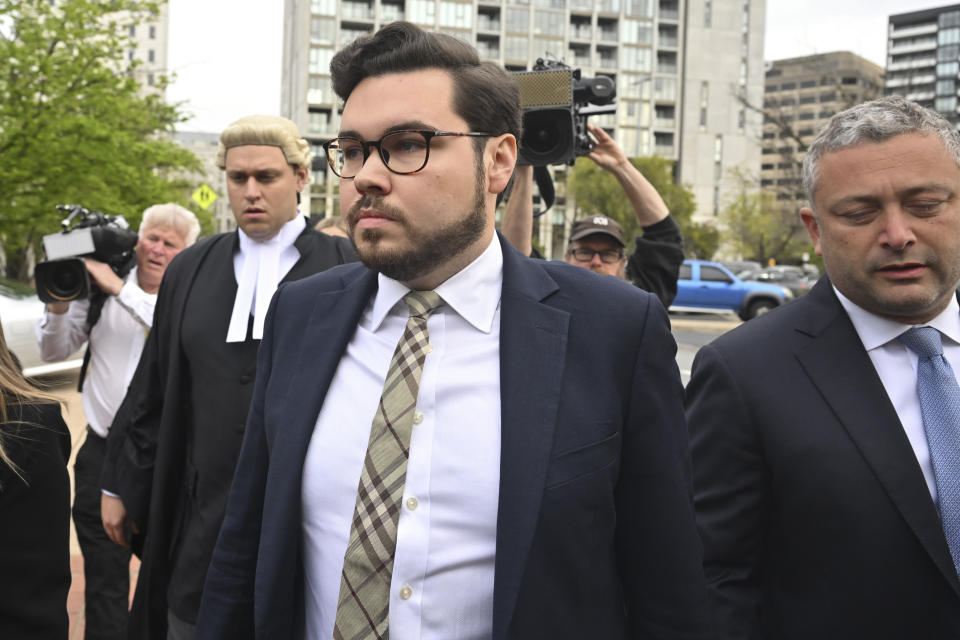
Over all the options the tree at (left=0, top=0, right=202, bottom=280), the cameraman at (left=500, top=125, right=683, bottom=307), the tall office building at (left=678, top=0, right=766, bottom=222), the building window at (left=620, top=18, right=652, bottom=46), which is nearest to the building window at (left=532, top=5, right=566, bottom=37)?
the building window at (left=620, top=18, right=652, bottom=46)

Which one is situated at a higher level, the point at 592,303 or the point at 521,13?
the point at 521,13

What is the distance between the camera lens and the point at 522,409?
1719 millimetres

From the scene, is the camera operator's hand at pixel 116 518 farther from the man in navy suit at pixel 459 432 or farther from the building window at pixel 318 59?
the building window at pixel 318 59

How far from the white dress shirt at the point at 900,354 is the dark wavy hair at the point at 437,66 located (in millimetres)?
1024

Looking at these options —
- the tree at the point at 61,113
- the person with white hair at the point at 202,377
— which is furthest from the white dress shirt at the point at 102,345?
the tree at the point at 61,113

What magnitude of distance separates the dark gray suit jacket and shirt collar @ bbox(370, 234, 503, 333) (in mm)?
632

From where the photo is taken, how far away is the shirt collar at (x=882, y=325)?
2.18 meters

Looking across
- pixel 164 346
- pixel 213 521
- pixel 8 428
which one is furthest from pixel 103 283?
pixel 8 428

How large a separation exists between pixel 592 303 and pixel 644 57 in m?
93.5

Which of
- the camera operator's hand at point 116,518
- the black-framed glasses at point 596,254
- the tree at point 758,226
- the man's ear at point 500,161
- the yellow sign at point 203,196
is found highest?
the tree at point 758,226

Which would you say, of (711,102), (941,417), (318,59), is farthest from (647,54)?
(941,417)

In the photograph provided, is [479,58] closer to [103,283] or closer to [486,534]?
[486,534]

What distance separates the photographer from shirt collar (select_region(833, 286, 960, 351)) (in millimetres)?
2184

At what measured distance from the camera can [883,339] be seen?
2.18 m
